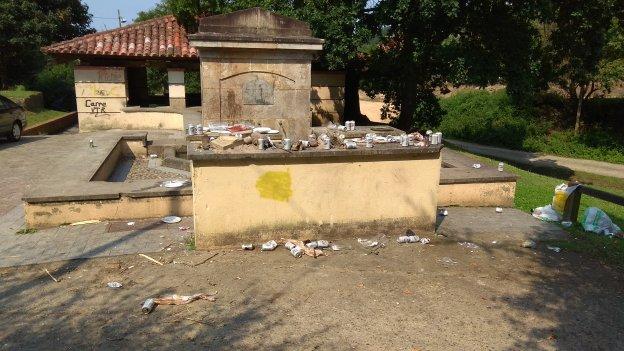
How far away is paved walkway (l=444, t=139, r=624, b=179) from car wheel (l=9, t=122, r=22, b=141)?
16706 mm

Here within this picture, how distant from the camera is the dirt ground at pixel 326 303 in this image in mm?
3738

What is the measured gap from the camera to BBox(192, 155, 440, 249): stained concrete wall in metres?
5.45

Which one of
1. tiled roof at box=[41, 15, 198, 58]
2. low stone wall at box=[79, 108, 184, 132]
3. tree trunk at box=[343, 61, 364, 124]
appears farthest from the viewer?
tree trunk at box=[343, 61, 364, 124]

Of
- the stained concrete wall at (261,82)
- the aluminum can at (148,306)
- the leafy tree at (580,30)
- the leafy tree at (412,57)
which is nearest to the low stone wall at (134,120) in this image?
the leafy tree at (412,57)

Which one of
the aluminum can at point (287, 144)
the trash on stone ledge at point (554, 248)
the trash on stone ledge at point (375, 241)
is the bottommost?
the trash on stone ledge at point (554, 248)

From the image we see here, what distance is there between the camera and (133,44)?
1541 centimetres

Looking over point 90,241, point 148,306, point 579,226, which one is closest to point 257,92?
point 90,241

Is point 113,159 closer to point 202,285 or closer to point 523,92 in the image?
point 202,285

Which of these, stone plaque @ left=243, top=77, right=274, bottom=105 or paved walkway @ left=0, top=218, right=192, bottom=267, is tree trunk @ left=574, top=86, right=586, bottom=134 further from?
paved walkway @ left=0, top=218, right=192, bottom=267

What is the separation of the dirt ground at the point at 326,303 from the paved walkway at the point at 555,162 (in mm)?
15115

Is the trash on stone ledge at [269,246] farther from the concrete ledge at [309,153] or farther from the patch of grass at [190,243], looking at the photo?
the concrete ledge at [309,153]

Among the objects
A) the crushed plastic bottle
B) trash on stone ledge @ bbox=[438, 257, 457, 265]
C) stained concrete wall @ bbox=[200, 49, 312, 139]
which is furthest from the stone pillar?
trash on stone ledge @ bbox=[438, 257, 457, 265]

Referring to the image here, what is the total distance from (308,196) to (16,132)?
40.1ft

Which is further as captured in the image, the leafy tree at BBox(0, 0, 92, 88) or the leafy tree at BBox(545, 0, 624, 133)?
the leafy tree at BBox(0, 0, 92, 88)
